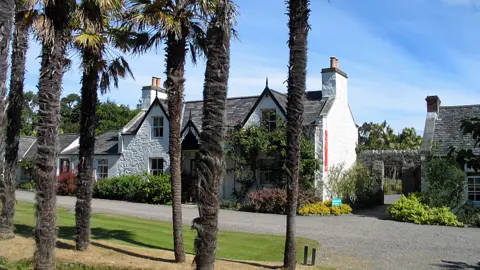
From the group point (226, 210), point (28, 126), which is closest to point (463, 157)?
point (226, 210)

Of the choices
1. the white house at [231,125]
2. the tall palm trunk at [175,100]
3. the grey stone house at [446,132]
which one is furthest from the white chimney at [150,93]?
the tall palm trunk at [175,100]

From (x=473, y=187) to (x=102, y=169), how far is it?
912 inches

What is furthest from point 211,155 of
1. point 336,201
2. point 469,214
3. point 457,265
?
point 469,214

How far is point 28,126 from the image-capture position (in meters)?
66.7

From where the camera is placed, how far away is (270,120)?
80.4 ft

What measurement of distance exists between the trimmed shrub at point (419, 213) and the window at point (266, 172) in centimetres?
668

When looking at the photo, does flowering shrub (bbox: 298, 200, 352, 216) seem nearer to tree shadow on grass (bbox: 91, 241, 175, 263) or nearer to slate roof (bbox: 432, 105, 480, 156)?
slate roof (bbox: 432, 105, 480, 156)

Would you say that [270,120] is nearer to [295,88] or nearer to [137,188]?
[137,188]

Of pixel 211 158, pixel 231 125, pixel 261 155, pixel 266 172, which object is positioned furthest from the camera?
pixel 231 125

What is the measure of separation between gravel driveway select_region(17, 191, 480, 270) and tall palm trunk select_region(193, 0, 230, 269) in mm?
4502

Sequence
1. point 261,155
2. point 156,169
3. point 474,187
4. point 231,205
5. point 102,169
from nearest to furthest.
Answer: point 474,187, point 231,205, point 261,155, point 156,169, point 102,169

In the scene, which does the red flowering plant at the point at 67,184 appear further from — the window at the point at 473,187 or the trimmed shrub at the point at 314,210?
the window at the point at 473,187

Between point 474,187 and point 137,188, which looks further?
point 137,188

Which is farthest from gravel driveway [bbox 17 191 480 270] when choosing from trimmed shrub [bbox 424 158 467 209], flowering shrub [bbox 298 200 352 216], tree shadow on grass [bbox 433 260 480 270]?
trimmed shrub [bbox 424 158 467 209]
